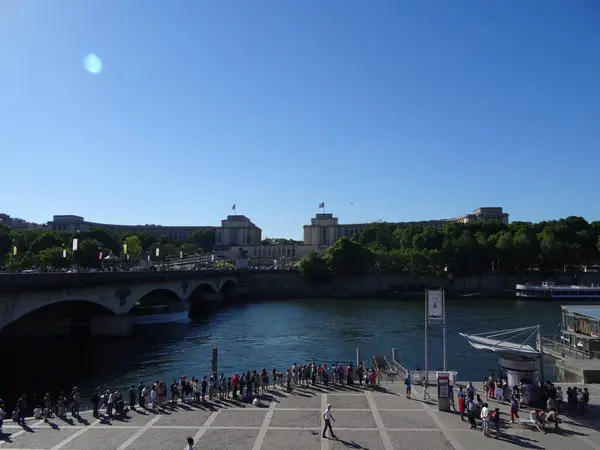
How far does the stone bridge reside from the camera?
131 feet

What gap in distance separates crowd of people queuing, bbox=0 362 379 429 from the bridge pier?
31.0m

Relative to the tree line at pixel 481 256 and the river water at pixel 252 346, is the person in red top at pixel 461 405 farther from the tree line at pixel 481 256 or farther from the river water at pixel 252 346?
the tree line at pixel 481 256

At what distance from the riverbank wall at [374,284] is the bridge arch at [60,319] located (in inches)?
2475

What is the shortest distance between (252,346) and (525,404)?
Result: 114ft

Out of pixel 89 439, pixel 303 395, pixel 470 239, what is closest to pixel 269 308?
pixel 470 239

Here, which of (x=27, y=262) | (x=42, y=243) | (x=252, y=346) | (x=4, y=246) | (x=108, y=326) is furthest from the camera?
(x=42, y=243)

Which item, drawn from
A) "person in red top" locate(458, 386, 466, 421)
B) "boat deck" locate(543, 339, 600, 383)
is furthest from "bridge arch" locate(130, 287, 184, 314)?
"person in red top" locate(458, 386, 466, 421)

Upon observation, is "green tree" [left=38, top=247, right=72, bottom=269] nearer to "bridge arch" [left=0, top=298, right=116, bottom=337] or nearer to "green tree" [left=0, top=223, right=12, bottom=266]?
"green tree" [left=0, top=223, right=12, bottom=266]

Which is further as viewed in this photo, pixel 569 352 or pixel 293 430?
pixel 569 352

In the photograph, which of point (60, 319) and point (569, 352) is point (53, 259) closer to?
point (60, 319)

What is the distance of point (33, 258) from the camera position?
352 ft

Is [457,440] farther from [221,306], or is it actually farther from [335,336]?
[221,306]

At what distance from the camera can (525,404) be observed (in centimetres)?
2522

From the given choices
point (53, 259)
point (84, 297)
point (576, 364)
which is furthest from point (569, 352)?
point (53, 259)
